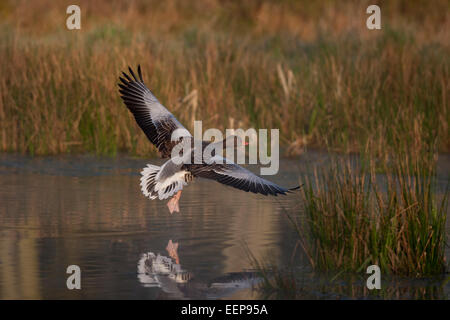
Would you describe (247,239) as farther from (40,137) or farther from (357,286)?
(40,137)

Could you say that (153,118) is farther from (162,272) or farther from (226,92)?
(226,92)

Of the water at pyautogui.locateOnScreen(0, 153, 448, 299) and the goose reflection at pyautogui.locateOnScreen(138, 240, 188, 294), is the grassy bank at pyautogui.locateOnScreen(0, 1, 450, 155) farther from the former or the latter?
the goose reflection at pyautogui.locateOnScreen(138, 240, 188, 294)

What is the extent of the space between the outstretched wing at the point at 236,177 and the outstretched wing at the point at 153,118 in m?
0.65

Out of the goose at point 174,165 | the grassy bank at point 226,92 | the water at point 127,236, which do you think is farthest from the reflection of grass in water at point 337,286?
the grassy bank at point 226,92

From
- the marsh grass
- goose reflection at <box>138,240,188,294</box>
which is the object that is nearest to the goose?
goose reflection at <box>138,240,188,294</box>

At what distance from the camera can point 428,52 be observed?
16.1m

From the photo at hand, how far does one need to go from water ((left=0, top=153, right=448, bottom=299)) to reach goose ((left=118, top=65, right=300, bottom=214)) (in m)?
0.37

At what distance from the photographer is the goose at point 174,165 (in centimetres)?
848

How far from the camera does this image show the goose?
848 cm

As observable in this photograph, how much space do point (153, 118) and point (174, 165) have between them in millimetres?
690

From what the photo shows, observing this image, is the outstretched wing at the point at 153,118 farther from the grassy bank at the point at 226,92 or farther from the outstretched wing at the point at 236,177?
the grassy bank at the point at 226,92
